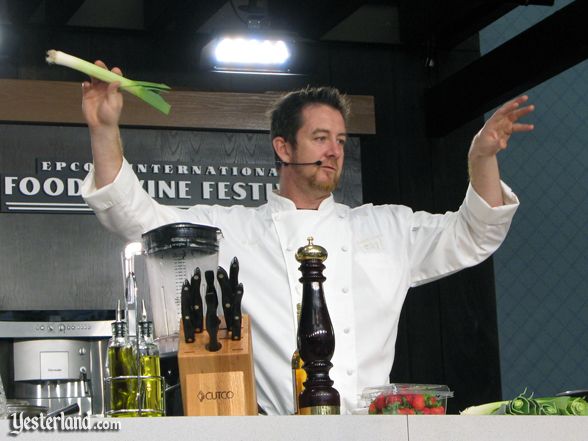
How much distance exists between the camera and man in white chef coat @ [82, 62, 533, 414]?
2.23 meters

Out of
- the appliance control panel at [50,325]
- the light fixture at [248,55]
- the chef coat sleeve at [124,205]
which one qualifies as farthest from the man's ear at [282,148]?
the light fixture at [248,55]

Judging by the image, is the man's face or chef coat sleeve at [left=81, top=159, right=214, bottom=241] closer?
chef coat sleeve at [left=81, top=159, right=214, bottom=241]

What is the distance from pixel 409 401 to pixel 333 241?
91 cm

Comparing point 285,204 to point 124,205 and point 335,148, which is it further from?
point 124,205

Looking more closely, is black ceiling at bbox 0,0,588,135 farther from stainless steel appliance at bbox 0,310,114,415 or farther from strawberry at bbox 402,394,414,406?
strawberry at bbox 402,394,414,406

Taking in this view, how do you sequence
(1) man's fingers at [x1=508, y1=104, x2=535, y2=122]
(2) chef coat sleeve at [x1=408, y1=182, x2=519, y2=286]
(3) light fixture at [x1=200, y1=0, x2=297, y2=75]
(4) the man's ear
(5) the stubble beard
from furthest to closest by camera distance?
(3) light fixture at [x1=200, y1=0, x2=297, y2=75], (4) the man's ear, (5) the stubble beard, (2) chef coat sleeve at [x1=408, y1=182, x2=519, y2=286], (1) man's fingers at [x1=508, y1=104, x2=535, y2=122]

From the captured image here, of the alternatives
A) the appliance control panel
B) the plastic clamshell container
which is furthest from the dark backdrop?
the plastic clamshell container

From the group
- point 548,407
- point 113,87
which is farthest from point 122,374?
point 548,407

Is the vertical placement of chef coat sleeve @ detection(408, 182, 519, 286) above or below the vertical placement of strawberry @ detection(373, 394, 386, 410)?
above

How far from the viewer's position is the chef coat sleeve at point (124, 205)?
201 centimetres

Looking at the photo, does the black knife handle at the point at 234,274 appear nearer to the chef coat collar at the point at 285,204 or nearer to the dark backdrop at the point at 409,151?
the chef coat collar at the point at 285,204

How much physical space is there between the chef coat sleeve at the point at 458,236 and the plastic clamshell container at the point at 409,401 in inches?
26.9

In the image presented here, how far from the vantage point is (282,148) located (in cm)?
270

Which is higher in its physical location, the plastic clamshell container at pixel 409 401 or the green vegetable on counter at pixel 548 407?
the plastic clamshell container at pixel 409 401
